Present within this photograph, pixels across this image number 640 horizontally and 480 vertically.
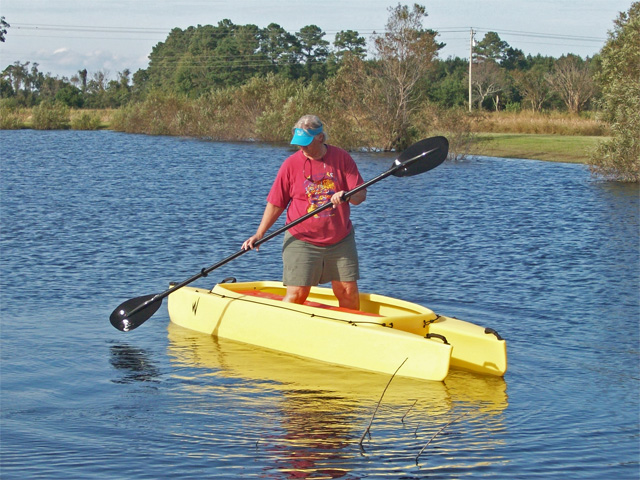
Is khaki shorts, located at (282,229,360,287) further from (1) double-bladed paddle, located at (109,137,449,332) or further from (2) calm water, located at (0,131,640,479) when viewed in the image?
(2) calm water, located at (0,131,640,479)

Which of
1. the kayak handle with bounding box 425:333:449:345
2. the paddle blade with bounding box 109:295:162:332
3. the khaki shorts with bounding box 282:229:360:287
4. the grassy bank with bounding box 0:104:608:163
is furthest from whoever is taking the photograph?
the grassy bank with bounding box 0:104:608:163

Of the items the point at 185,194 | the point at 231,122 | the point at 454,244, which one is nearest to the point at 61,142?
the point at 231,122

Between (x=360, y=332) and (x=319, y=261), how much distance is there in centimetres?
64

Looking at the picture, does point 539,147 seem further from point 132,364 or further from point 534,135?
point 132,364

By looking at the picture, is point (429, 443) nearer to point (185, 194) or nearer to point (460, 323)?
point (460, 323)

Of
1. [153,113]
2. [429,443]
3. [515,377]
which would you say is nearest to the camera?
[429,443]

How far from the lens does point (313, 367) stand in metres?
6.95

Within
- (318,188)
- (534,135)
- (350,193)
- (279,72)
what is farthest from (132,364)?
(279,72)

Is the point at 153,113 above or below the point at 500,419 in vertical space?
above

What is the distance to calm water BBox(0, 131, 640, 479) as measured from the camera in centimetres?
508

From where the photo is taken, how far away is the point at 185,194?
2030cm

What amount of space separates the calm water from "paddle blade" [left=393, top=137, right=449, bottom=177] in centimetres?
172

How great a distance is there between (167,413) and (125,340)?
211cm

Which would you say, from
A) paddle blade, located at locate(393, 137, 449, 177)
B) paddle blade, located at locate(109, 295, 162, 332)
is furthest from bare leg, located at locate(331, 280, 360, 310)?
paddle blade, located at locate(109, 295, 162, 332)
